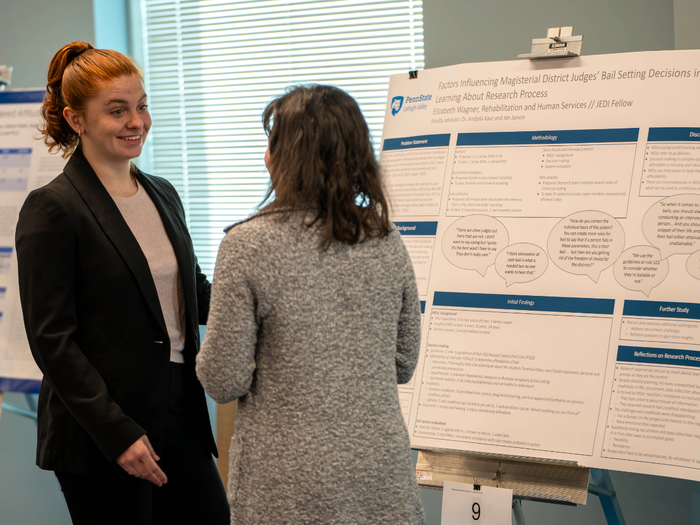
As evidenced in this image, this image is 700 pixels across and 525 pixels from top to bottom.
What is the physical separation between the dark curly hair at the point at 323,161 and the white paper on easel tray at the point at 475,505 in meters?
0.85

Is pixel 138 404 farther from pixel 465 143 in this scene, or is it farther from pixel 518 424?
pixel 465 143

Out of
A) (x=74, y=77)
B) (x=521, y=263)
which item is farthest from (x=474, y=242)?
(x=74, y=77)

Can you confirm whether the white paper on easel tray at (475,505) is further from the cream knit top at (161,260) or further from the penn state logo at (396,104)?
the penn state logo at (396,104)

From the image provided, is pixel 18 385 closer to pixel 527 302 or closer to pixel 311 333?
pixel 311 333

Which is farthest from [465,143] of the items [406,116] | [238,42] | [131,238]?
[238,42]

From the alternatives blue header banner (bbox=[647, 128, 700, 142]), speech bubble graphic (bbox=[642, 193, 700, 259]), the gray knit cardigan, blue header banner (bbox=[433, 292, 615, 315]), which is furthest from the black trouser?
blue header banner (bbox=[647, 128, 700, 142])

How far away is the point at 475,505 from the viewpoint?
1.45m

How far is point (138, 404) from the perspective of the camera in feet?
4.16

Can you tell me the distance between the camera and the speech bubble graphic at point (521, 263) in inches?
60.7

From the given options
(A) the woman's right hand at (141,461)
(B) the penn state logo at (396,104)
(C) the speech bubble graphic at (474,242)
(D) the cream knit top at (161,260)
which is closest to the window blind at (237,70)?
(B) the penn state logo at (396,104)

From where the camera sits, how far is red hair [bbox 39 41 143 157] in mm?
1297

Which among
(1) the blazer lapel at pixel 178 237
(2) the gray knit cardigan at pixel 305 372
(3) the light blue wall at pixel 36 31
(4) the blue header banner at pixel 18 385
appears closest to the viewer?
(2) the gray knit cardigan at pixel 305 372

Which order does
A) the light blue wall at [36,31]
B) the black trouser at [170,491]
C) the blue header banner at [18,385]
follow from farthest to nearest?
the light blue wall at [36,31]
the blue header banner at [18,385]
the black trouser at [170,491]

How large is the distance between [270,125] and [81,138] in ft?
2.04
